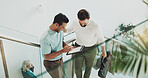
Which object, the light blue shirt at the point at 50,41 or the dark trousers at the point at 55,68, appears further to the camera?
the dark trousers at the point at 55,68

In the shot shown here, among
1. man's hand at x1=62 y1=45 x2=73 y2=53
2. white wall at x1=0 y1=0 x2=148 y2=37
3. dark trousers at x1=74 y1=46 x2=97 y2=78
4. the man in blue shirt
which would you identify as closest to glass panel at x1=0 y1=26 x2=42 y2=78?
white wall at x1=0 y1=0 x2=148 y2=37

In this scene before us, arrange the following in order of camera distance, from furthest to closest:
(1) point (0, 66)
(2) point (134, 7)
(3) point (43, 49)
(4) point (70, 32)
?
1. (2) point (134, 7)
2. (1) point (0, 66)
3. (4) point (70, 32)
4. (3) point (43, 49)

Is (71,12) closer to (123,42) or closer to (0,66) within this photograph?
(123,42)

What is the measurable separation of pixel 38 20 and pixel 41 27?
0.13m

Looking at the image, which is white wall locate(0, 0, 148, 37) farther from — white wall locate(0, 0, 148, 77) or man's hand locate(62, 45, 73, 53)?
man's hand locate(62, 45, 73, 53)

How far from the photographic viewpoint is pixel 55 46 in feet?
7.00

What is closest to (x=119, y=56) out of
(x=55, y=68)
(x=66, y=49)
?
(x=66, y=49)

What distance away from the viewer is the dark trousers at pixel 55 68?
89.4 inches

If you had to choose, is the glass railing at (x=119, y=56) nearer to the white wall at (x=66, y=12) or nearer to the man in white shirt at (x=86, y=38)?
the man in white shirt at (x=86, y=38)

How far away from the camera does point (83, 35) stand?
2.18 metres

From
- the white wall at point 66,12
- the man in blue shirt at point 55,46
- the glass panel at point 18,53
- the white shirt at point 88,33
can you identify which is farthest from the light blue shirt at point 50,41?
the white wall at point 66,12

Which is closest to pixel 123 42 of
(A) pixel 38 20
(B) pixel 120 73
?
(B) pixel 120 73

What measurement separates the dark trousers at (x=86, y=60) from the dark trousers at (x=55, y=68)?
0.24 metres

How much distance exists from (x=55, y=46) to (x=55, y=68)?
37 cm
